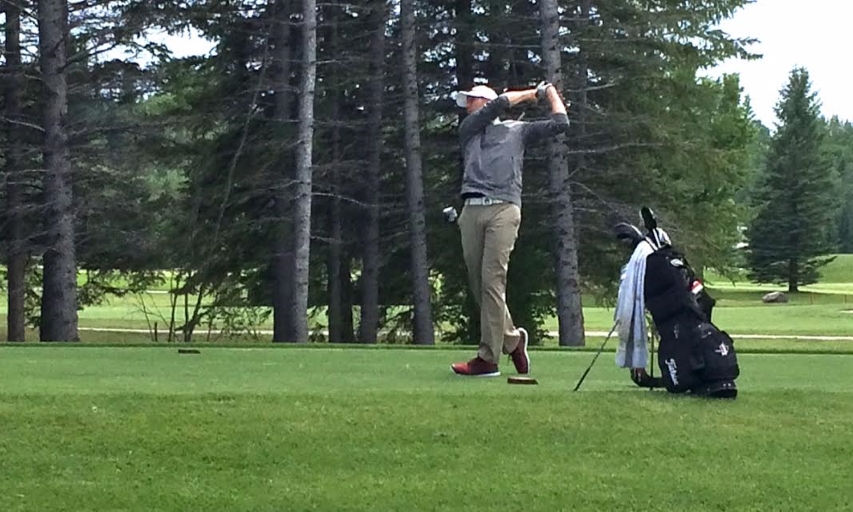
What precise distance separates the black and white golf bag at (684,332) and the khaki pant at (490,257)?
3.36ft

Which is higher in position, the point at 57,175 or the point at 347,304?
the point at 57,175

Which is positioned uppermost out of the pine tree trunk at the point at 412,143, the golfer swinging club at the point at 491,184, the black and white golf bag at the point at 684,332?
the pine tree trunk at the point at 412,143

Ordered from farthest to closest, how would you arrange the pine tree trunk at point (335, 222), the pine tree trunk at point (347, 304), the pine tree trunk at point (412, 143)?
the pine tree trunk at point (347, 304) → the pine tree trunk at point (335, 222) → the pine tree trunk at point (412, 143)

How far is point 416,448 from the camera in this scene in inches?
224

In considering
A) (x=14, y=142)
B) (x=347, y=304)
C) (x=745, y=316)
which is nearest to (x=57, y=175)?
(x=14, y=142)

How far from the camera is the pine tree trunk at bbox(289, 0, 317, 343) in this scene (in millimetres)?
20688

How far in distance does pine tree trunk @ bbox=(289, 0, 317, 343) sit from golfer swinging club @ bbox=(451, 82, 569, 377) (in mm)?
12965

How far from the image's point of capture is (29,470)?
5.33 m

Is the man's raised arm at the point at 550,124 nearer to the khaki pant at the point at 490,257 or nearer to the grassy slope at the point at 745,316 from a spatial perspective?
the khaki pant at the point at 490,257

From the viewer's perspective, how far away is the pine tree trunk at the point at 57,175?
2073cm

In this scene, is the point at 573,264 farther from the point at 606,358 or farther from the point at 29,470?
the point at 29,470

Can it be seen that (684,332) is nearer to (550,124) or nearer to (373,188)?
(550,124)

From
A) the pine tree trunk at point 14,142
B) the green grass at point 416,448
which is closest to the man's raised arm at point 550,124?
the green grass at point 416,448

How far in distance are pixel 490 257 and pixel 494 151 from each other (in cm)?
65
